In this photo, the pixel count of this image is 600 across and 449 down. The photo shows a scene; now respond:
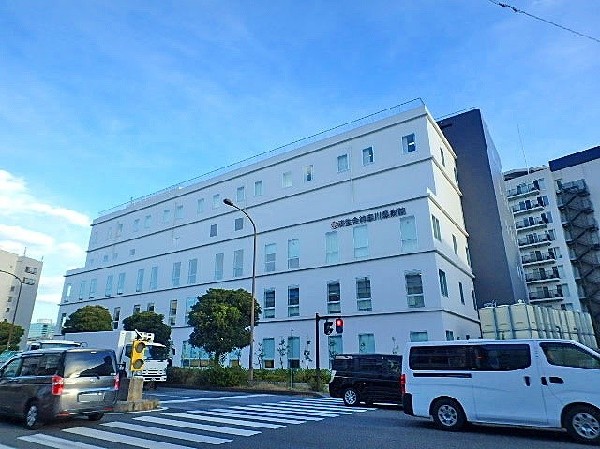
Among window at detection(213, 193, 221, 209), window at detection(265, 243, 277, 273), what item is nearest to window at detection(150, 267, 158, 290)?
window at detection(213, 193, 221, 209)

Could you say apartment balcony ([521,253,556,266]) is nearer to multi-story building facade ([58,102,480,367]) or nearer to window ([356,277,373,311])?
multi-story building facade ([58,102,480,367])

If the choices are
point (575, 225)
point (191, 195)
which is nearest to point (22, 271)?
point (191, 195)

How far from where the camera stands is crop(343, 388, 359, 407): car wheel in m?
13.5

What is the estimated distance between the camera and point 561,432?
788 cm

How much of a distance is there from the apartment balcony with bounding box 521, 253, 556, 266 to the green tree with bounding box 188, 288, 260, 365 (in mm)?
43900

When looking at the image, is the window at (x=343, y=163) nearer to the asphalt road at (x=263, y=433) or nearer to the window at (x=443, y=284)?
the window at (x=443, y=284)

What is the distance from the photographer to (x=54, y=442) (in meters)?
7.06

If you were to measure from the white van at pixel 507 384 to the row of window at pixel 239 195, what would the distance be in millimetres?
20931

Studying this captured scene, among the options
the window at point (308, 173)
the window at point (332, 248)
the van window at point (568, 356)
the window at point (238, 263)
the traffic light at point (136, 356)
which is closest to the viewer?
the van window at point (568, 356)

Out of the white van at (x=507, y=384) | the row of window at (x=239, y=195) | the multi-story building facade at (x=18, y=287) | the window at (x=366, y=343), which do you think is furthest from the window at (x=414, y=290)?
the multi-story building facade at (x=18, y=287)

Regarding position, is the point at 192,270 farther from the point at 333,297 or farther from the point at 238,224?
the point at 333,297

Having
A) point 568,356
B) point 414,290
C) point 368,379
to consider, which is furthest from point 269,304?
point 568,356

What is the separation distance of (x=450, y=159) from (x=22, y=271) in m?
84.2

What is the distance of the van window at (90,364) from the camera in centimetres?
871
